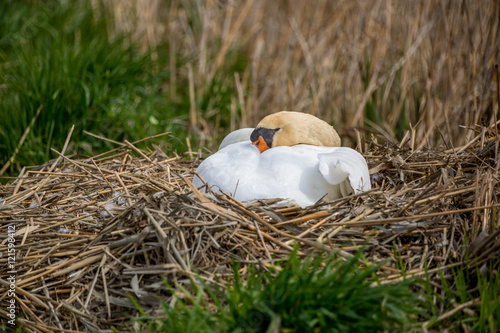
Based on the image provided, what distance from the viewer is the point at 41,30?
566 cm

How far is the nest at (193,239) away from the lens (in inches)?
84.5

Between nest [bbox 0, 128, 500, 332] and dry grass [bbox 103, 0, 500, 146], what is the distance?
123 cm

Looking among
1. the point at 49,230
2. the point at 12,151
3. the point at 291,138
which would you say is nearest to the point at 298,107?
the point at 291,138

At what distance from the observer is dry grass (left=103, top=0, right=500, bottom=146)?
400 centimetres

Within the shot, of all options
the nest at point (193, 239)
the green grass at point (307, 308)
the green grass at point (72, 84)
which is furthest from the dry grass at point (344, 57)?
the green grass at point (307, 308)

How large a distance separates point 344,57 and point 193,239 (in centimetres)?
302

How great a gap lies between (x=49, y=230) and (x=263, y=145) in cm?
116

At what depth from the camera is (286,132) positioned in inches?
111

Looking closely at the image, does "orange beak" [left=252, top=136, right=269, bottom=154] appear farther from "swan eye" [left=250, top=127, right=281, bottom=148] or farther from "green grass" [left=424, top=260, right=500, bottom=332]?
"green grass" [left=424, top=260, right=500, bottom=332]

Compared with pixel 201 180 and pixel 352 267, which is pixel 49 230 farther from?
pixel 352 267

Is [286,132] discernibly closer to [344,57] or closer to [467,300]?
[467,300]

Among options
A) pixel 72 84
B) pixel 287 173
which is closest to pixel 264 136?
pixel 287 173

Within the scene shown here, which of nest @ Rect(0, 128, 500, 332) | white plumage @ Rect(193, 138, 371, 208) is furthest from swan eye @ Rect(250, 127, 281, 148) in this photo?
nest @ Rect(0, 128, 500, 332)

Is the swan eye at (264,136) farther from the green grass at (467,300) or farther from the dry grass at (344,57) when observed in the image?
the dry grass at (344,57)
